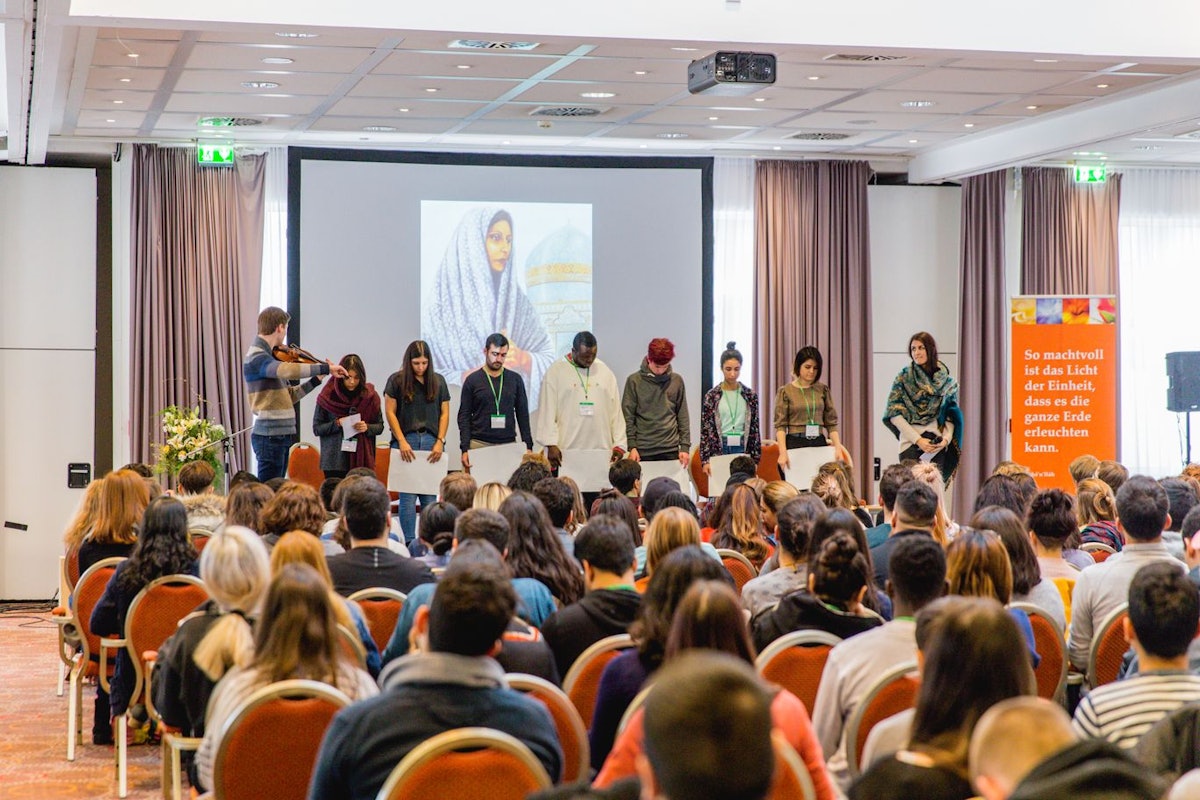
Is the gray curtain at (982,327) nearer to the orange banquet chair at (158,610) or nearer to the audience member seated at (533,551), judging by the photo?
the audience member seated at (533,551)

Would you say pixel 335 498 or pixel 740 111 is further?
pixel 740 111

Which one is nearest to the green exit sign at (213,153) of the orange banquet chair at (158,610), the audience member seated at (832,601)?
the orange banquet chair at (158,610)

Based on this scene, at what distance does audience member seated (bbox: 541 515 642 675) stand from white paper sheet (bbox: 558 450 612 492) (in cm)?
537

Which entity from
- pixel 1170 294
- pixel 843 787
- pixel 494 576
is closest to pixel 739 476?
pixel 843 787

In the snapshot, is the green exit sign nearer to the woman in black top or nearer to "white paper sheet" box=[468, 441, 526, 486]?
the woman in black top

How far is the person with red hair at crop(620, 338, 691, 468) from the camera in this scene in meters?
9.42

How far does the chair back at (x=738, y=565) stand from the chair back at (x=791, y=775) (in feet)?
9.48

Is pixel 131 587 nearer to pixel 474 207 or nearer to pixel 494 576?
pixel 494 576

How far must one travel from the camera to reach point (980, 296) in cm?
1218

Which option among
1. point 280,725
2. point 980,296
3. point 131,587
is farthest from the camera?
point 980,296

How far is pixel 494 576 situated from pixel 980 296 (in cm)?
1024

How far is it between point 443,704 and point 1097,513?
471 cm

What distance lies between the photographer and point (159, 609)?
16.1 feet

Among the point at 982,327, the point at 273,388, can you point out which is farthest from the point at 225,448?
the point at 982,327
